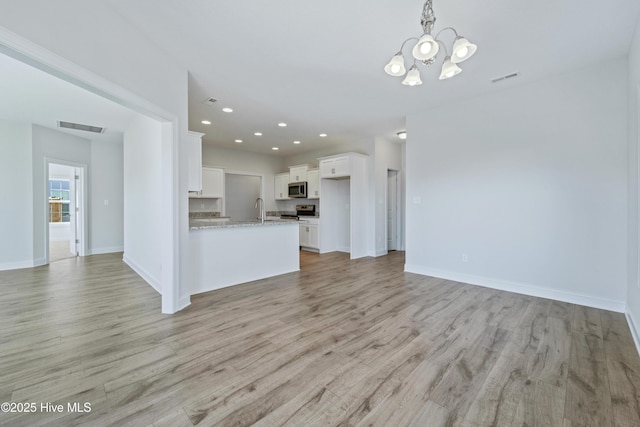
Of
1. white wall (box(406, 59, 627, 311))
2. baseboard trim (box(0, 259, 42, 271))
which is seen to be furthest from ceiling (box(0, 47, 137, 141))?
white wall (box(406, 59, 627, 311))

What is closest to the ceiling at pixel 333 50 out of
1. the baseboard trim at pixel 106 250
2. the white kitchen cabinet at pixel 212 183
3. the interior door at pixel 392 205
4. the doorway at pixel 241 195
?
the white kitchen cabinet at pixel 212 183

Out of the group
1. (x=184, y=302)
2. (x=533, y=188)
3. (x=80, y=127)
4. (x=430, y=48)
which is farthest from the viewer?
(x=80, y=127)

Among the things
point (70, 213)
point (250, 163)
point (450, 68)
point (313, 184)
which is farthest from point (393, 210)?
point (70, 213)

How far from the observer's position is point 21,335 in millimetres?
2301

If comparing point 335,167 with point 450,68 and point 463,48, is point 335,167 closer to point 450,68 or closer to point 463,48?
point 450,68

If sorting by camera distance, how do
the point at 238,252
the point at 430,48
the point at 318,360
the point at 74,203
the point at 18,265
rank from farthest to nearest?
the point at 74,203 → the point at 18,265 → the point at 238,252 → the point at 318,360 → the point at 430,48

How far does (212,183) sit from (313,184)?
8.23 ft

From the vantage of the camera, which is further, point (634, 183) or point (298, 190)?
point (298, 190)

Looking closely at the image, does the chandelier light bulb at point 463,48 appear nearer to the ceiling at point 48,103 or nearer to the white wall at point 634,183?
the white wall at point 634,183

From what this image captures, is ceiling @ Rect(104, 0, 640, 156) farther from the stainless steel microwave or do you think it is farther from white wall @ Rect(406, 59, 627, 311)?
the stainless steel microwave

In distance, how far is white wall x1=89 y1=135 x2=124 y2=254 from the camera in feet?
20.2

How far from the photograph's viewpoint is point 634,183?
2443 mm

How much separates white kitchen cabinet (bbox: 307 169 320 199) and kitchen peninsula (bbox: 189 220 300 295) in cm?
217

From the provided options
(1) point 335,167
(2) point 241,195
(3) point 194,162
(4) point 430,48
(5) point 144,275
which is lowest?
(5) point 144,275
